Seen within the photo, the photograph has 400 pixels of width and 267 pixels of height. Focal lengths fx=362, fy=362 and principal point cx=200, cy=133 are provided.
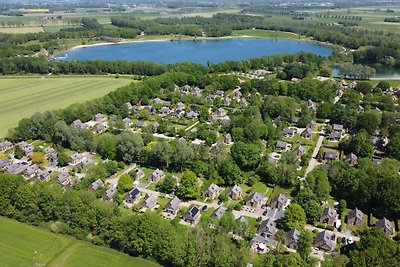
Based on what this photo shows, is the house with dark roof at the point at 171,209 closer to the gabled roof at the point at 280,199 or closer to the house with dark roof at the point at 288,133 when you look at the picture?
the gabled roof at the point at 280,199

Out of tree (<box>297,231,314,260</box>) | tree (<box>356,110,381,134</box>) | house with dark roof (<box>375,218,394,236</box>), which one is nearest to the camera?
tree (<box>297,231,314,260</box>)

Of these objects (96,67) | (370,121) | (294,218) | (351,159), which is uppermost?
(96,67)

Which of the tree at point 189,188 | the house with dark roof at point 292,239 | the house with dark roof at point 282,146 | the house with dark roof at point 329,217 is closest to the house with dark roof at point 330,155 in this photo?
the house with dark roof at point 282,146

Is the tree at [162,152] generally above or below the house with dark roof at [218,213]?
above

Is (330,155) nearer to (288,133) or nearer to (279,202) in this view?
(288,133)

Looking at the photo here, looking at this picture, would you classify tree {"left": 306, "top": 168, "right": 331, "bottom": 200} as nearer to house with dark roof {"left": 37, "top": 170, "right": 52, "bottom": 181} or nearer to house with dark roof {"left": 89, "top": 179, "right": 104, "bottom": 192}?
house with dark roof {"left": 89, "top": 179, "right": 104, "bottom": 192}

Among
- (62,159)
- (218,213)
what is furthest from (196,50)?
(218,213)

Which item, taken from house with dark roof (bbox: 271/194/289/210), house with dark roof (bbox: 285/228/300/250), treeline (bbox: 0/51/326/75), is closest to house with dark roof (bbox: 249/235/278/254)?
house with dark roof (bbox: 285/228/300/250)
